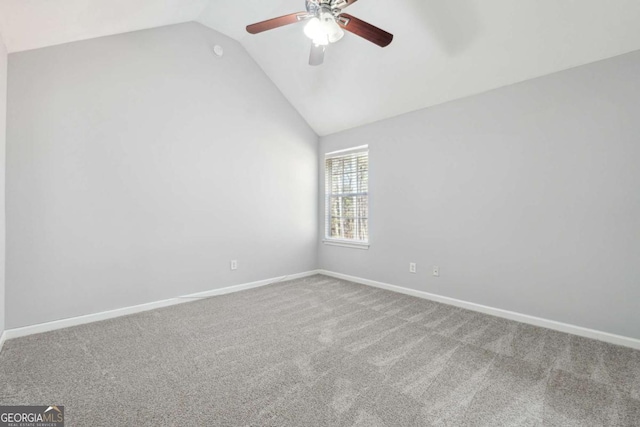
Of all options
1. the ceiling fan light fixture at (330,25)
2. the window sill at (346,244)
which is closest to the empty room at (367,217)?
the ceiling fan light fixture at (330,25)

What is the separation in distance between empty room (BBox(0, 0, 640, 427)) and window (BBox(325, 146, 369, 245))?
266 millimetres

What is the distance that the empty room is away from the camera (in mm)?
1692

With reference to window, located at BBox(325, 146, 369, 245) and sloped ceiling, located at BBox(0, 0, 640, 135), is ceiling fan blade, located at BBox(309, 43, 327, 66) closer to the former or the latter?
sloped ceiling, located at BBox(0, 0, 640, 135)

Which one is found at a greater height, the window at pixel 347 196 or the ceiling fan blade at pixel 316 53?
the ceiling fan blade at pixel 316 53

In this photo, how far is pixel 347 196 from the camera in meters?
4.34

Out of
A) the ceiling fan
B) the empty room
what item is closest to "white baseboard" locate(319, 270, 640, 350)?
the empty room

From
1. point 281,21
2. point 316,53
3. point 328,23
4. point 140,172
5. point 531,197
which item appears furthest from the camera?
point 140,172

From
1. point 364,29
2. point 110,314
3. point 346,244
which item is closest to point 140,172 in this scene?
point 110,314

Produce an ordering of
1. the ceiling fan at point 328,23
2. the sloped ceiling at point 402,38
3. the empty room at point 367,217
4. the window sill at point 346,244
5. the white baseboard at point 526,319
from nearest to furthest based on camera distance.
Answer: the empty room at point 367,217 → the ceiling fan at point 328,23 → the sloped ceiling at point 402,38 → the white baseboard at point 526,319 → the window sill at point 346,244

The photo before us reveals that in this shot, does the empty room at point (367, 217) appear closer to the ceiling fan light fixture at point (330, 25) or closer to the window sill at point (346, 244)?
the ceiling fan light fixture at point (330, 25)

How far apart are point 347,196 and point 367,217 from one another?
0.54 m

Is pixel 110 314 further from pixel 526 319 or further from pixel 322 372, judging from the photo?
pixel 526 319

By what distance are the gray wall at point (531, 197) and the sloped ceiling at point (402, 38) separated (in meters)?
0.20

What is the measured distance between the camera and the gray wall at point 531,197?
2207 millimetres
